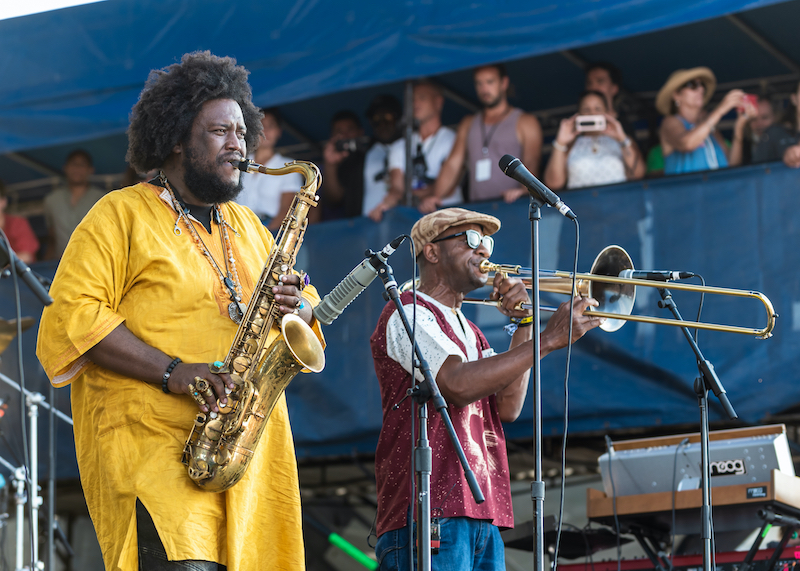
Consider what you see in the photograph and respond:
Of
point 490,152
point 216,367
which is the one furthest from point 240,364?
point 490,152

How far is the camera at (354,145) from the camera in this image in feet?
25.8

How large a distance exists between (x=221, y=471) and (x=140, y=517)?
0.99 feet

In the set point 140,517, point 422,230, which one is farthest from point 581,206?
point 140,517

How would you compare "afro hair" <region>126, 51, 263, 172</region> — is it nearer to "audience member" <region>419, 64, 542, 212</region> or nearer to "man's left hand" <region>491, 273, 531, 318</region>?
"man's left hand" <region>491, 273, 531, 318</region>

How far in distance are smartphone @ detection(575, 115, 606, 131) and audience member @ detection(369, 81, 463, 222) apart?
1021mm

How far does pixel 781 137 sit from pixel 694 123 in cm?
62

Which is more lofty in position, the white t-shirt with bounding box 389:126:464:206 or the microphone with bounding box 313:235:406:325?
the white t-shirt with bounding box 389:126:464:206

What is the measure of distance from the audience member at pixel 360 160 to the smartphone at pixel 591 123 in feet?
5.06

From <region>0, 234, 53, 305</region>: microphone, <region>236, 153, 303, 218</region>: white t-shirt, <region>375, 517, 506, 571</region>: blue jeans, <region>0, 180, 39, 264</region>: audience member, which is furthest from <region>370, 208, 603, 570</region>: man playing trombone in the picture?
<region>0, 180, 39, 264</region>: audience member

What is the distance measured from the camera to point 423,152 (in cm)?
753

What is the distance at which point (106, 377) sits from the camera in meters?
3.41

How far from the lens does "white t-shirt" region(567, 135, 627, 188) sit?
6918 millimetres

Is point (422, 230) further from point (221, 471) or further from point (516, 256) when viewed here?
point (516, 256)

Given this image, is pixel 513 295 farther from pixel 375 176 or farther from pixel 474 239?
pixel 375 176
